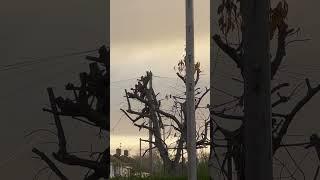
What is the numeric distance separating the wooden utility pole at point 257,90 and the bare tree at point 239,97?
26.8ft

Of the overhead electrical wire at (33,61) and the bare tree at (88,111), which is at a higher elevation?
the overhead electrical wire at (33,61)

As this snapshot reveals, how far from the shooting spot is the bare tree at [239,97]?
12.3 metres

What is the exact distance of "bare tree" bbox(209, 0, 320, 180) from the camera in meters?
12.3

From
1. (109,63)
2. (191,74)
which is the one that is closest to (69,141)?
(109,63)

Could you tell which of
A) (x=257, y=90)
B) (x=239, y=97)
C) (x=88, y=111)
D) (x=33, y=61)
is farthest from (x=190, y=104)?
(x=257, y=90)

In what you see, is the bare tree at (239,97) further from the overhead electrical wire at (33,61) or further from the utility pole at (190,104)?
the overhead electrical wire at (33,61)

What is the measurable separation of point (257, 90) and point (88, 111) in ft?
25.6

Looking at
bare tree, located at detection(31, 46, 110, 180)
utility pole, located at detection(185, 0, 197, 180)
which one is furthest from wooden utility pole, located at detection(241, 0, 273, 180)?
bare tree, located at detection(31, 46, 110, 180)

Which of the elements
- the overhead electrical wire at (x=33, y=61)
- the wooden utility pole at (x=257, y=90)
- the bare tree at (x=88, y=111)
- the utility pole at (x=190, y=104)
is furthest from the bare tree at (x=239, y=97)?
the wooden utility pole at (x=257, y=90)

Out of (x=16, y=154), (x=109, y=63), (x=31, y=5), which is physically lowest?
(x=16, y=154)

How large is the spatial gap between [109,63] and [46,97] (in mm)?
1322

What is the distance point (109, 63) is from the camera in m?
11.6

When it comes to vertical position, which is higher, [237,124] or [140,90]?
[140,90]

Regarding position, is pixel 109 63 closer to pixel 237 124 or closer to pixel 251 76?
pixel 237 124
